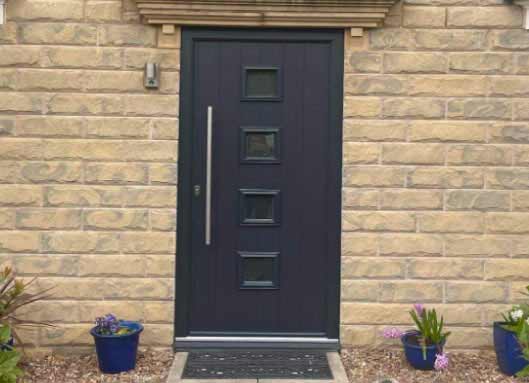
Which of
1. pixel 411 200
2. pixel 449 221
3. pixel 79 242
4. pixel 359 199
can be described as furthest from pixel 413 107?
pixel 79 242

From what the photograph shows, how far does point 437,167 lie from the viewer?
5.39 meters

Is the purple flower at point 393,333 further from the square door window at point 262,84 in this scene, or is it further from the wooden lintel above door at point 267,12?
the wooden lintel above door at point 267,12

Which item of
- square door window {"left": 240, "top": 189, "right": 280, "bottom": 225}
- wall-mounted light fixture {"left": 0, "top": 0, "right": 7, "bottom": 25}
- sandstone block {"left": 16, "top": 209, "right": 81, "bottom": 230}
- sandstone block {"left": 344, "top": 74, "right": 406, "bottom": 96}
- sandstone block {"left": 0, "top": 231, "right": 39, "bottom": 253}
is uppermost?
wall-mounted light fixture {"left": 0, "top": 0, "right": 7, "bottom": 25}

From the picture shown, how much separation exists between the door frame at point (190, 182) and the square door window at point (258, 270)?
0.40 meters

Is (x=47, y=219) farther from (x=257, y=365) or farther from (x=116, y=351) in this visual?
(x=257, y=365)

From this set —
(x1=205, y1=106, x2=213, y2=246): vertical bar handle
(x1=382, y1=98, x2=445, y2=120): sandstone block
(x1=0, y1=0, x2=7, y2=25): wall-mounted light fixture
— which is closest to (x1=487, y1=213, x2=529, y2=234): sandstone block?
(x1=382, y1=98, x2=445, y2=120): sandstone block

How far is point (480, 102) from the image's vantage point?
538cm

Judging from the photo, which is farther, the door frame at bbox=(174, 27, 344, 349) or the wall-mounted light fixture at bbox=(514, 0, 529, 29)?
the door frame at bbox=(174, 27, 344, 349)

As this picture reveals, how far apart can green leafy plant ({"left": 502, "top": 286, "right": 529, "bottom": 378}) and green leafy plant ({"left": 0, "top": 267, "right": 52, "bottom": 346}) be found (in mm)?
3415

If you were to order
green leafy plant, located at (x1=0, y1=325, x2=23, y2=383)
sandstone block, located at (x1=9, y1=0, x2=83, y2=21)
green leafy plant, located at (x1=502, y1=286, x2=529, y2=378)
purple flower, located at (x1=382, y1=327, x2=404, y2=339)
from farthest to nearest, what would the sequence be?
sandstone block, located at (x1=9, y1=0, x2=83, y2=21), purple flower, located at (x1=382, y1=327, x2=404, y2=339), green leafy plant, located at (x1=502, y1=286, x2=529, y2=378), green leafy plant, located at (x1=0, y1=325, x2=23, y2=383)

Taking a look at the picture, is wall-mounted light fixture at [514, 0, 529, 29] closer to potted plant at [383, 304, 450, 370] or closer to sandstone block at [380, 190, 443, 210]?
sandstone block at [380, 190, 443, 210]

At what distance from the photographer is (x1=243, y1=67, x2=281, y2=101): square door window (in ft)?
17.9

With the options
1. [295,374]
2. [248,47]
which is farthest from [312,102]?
[295,374]

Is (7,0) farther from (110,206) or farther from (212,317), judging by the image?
(212,317)
